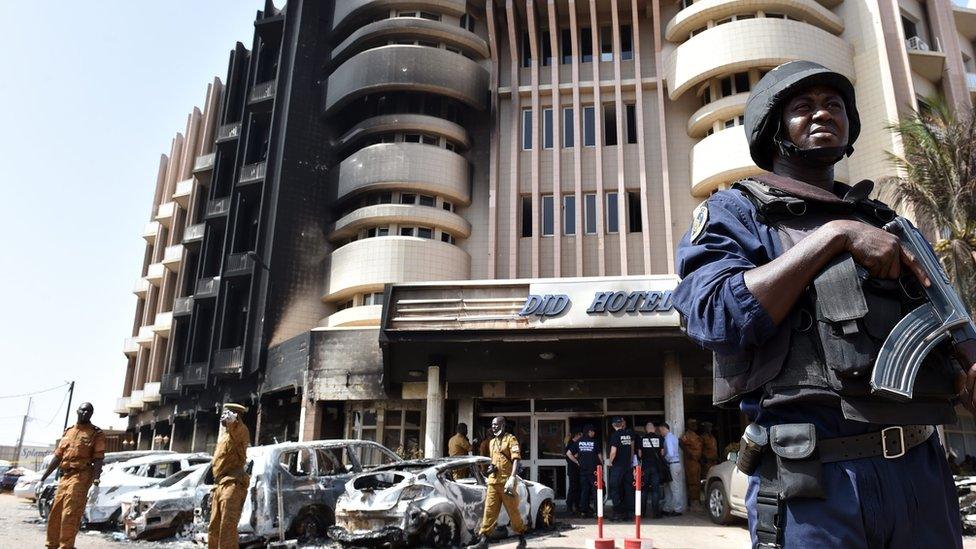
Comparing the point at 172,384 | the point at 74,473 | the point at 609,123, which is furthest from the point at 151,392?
the point at 74,473

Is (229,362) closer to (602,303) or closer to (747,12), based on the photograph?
(602,303)

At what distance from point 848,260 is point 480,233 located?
22.7 m

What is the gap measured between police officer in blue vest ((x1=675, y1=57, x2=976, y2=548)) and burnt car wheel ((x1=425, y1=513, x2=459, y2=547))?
785cm

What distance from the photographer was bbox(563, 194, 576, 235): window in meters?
23.5

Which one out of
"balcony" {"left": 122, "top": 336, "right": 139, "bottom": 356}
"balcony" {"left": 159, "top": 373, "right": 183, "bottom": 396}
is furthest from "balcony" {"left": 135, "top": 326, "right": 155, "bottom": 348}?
"balcony" {"left": 159, "top": 373, "right": 183, "bottom": 396}

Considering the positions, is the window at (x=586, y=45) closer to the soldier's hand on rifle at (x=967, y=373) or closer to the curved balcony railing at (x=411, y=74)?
the curved balcony railing at (x=411, y=74)

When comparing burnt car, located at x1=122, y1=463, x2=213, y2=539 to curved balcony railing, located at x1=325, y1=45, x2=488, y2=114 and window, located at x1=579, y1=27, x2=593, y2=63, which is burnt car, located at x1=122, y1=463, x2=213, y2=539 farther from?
window, located at x1=579, y1=27, x2=593, y2=63

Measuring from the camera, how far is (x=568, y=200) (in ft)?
78.4

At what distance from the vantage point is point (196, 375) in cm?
2700

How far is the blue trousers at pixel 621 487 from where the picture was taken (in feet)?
40.8

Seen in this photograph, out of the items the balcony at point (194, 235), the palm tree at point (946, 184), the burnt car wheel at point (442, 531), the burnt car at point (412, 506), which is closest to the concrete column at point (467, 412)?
the burnt car at point (412, 506)

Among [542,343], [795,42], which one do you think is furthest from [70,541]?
[795,42]

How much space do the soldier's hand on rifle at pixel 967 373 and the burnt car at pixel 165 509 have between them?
10743 mm

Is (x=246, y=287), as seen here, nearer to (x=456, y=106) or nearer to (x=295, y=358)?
(x=295, y=358)
